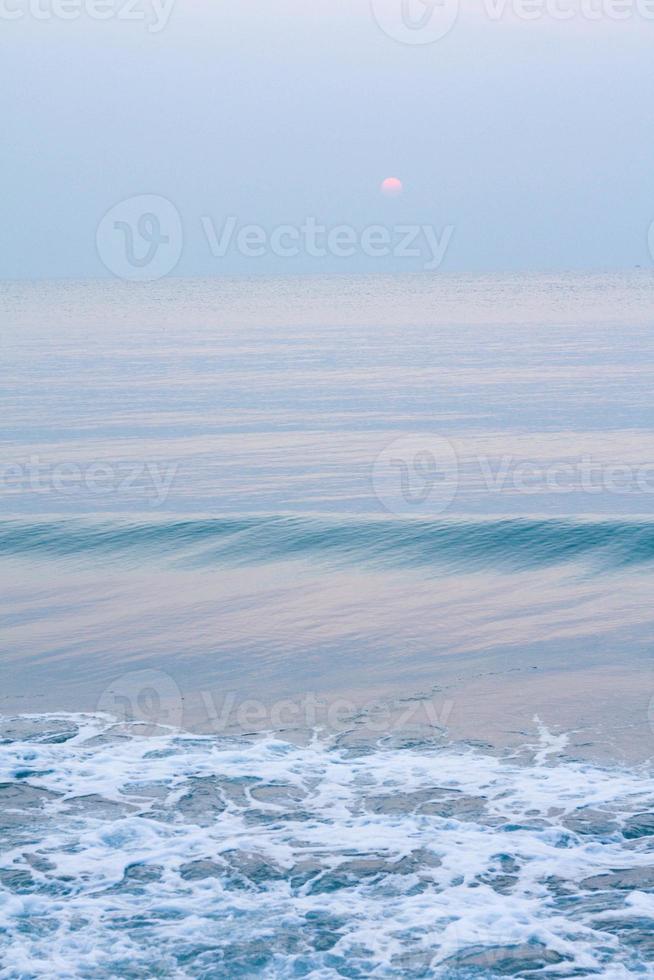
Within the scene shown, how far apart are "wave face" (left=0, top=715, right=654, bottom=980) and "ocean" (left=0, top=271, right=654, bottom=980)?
0.02 metres

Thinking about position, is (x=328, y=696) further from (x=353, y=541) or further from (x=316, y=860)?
(x=353, y=541)

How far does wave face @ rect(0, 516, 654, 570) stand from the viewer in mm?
17469

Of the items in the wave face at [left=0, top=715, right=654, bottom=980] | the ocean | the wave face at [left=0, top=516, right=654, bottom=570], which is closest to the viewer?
the wave face at [left=0, top=715, right=654, bottom=980]

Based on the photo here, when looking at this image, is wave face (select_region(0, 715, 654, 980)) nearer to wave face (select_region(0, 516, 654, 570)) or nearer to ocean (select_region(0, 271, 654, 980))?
ocean (select_region(0, 271, 654, 980))

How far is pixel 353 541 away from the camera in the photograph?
18.3 m

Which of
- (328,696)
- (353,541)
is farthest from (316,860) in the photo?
(353,541)

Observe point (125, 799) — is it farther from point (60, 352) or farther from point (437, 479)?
point (60, 352)

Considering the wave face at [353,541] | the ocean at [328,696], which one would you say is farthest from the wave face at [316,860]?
the wave face at [353,541]

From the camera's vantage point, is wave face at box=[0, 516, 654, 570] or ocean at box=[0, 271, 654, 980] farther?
wave face at box=[0, 516, 654, 570]

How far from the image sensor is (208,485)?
862 inches

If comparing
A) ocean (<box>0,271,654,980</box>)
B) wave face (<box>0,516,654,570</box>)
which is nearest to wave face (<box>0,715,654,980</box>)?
ocean (<box>0,271,654,980</box>)

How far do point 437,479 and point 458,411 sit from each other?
808cm

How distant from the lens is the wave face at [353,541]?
17.5 metres

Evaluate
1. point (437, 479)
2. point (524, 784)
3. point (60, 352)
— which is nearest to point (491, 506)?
point (437, 479)
